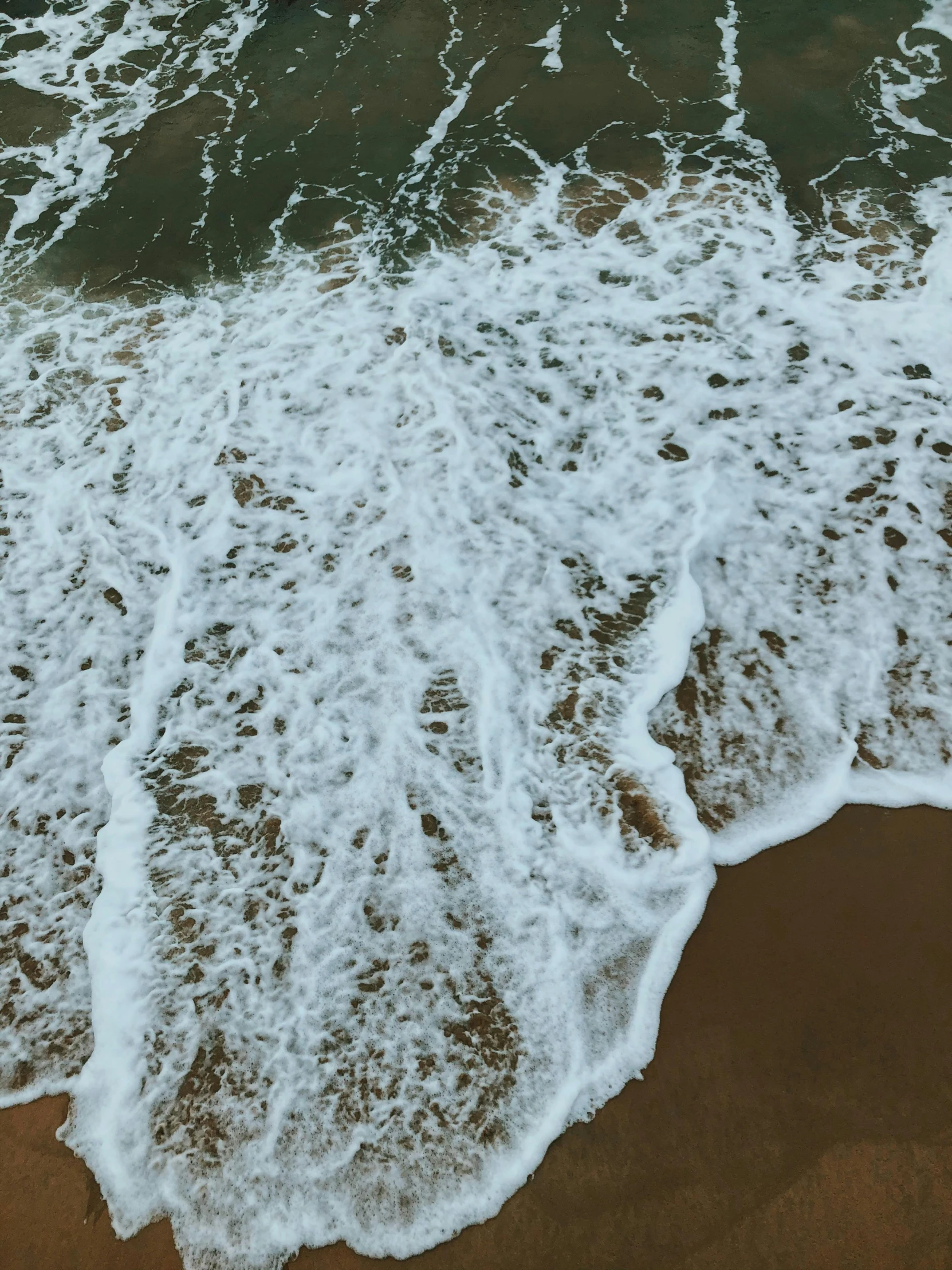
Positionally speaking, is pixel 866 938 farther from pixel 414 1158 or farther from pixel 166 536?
pixel 166 536

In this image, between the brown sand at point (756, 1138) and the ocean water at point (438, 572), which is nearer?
the brown sand at point (756, 1138)

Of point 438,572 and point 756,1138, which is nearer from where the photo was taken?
point 756,1138

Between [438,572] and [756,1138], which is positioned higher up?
[438,572]

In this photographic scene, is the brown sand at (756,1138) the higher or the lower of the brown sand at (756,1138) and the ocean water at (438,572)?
the lower

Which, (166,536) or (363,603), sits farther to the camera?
(166,536)

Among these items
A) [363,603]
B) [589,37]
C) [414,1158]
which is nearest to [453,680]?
[363,603]
